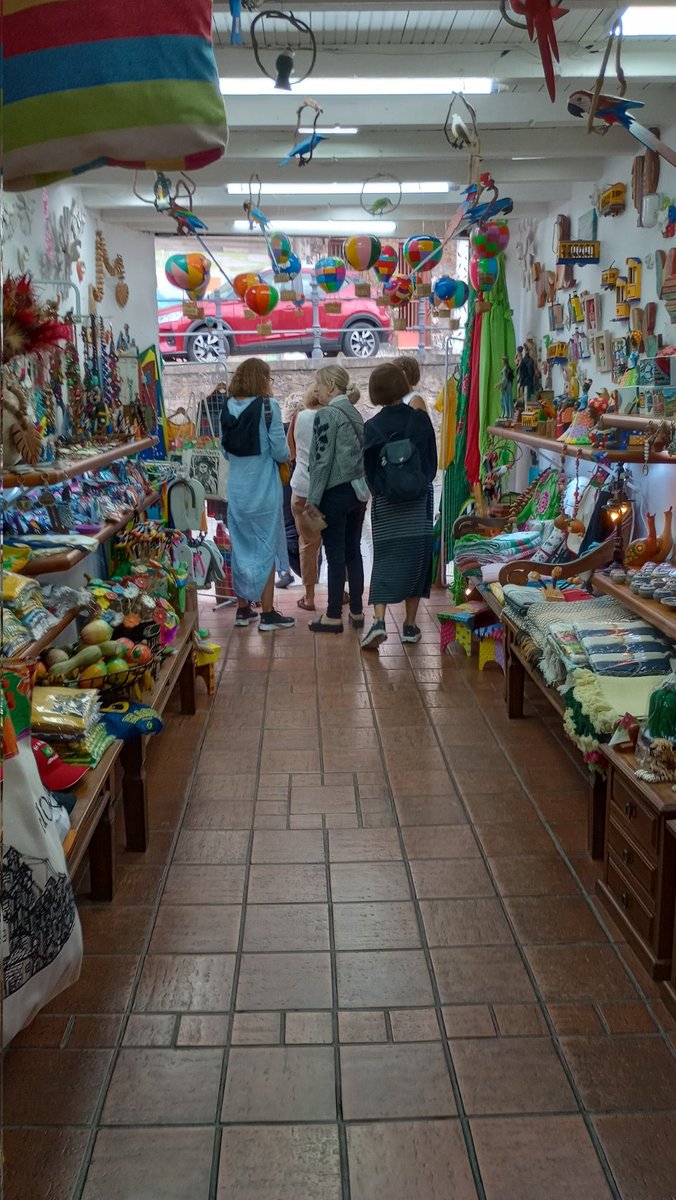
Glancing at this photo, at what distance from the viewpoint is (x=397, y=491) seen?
5871 millimetres

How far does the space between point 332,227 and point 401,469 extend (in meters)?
2.97

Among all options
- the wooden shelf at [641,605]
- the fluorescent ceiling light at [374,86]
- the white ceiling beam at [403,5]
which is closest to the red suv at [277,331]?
the fluorescent ceiling light at [374,86]

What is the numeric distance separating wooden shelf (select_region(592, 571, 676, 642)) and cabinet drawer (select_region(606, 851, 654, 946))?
0.76 meters

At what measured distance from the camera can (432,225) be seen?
825cm

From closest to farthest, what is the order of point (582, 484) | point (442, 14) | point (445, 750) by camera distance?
point (442, 14), point (445, 750), point (582, 484)

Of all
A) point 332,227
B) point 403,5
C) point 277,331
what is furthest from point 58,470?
point 277,331

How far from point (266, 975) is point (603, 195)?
4314 mm

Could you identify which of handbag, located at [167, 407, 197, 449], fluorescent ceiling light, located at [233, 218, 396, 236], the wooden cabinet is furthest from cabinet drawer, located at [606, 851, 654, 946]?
fluorescent ceiling light, located at [233, 218, 396, 236]

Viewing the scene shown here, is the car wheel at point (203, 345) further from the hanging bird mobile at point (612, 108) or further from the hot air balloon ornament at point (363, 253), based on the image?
the hanging bird mobile at point (612, 108)

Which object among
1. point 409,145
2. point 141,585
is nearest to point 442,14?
point 409,145

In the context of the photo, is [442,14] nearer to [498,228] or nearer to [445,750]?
[498,228]

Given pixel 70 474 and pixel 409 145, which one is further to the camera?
pixel 409 145

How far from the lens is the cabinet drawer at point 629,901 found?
276cm

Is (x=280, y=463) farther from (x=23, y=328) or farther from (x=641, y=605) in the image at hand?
(x=23, y=328)
